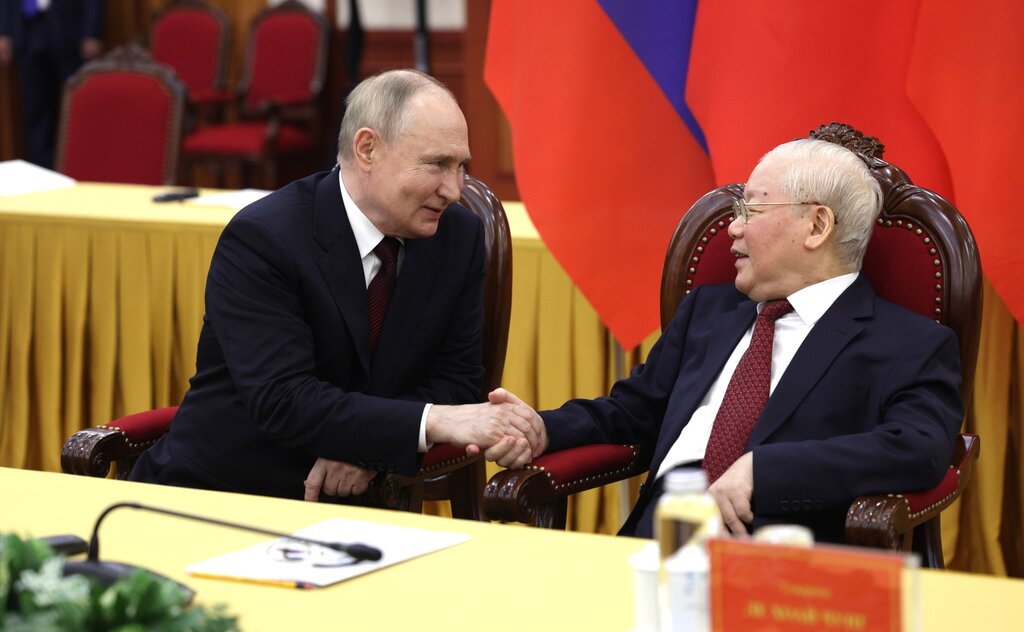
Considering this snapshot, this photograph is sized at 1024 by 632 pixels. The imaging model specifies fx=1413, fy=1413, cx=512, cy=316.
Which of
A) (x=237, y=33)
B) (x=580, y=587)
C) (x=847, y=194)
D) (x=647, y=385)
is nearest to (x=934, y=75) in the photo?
(x=847, y=194)

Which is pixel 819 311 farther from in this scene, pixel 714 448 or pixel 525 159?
pixel 525 159

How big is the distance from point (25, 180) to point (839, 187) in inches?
123

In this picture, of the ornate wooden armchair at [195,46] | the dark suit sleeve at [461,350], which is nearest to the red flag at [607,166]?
the dark suit sleeve at [461,350]

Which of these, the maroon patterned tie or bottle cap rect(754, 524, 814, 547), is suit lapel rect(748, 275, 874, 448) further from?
bottle cap rect(754, 524, 814, 547)

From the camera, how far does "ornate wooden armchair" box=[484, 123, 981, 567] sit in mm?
2271

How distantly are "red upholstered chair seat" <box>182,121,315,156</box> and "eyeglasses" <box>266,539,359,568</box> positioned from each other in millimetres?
5914

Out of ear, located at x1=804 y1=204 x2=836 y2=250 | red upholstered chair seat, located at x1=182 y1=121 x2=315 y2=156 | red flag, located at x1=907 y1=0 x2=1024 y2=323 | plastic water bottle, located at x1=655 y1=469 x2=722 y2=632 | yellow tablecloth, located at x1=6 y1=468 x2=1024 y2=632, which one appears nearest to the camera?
plastic water bottle, located at x1=655 y1=469 x2=722 y2=632

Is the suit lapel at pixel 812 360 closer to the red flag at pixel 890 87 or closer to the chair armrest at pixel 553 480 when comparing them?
the chair armrest at pixel 553 480

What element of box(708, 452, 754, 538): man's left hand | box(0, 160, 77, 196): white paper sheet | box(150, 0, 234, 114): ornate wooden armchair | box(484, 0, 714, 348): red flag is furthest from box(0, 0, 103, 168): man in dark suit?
box(708, 452, 754, 538): man's left hand

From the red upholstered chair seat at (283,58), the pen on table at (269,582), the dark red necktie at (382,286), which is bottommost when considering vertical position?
the pen on table at (269,582)

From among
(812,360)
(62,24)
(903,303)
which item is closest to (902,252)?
(903,303)

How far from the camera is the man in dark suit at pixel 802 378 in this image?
219cm

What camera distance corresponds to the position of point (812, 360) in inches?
91.9

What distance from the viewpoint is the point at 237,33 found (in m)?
8.58
